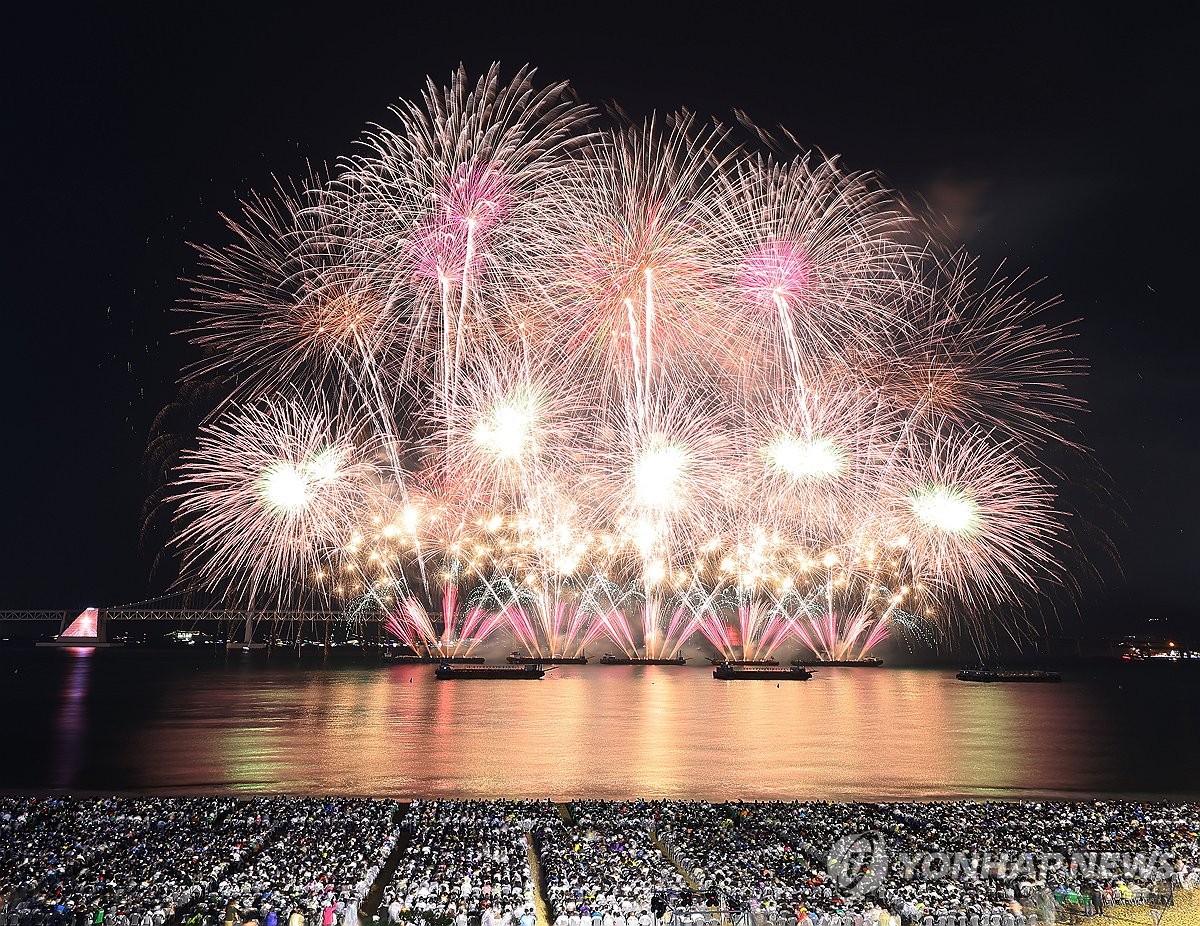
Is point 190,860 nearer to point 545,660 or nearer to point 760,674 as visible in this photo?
point 760,674

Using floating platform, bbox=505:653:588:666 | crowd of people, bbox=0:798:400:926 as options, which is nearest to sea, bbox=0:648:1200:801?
crowd of people, bbox=0:798:400:926

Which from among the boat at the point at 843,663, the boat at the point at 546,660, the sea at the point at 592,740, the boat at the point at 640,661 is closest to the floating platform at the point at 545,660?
the boat at the point at 546,660

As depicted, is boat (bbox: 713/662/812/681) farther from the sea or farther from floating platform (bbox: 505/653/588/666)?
floating platform (bbox: 505/653/588/666)

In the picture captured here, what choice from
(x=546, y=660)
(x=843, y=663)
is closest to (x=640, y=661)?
(x=546, y=660)

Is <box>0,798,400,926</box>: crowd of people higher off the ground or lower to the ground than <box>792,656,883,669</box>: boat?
lower

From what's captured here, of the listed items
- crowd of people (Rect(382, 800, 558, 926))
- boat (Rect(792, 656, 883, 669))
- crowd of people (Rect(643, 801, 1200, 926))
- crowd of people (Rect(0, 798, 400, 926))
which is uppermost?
boat (Rect(792, 656, 883, 669))

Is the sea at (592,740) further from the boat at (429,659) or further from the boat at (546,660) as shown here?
the boat at (429,659)

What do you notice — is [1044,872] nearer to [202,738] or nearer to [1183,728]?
[202,738]
